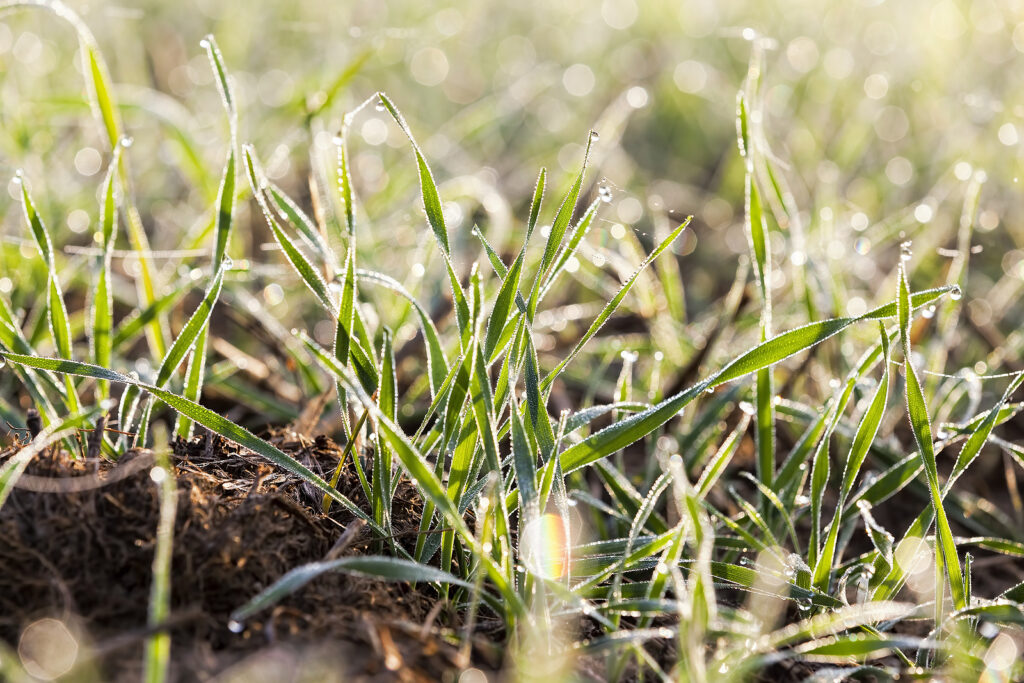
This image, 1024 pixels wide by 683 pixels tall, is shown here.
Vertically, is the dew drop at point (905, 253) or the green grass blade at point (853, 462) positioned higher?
the dew drop at point (905, 253)

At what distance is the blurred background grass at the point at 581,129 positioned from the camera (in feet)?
5.72

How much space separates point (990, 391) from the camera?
1621mm

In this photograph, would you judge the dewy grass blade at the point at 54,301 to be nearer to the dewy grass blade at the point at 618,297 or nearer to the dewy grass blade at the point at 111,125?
the dewy grass blade at the point at 111,125

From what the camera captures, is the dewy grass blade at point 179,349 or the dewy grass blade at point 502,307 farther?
the dewy grass blade at point 179,349

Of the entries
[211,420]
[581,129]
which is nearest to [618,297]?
[211,420]

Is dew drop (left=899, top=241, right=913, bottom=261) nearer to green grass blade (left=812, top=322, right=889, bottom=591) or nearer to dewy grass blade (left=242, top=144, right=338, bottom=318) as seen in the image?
green grass blade (left=812, top=322, right=889, bottom=591)

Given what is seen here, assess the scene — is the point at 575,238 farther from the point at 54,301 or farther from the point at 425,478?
the point at 54,301

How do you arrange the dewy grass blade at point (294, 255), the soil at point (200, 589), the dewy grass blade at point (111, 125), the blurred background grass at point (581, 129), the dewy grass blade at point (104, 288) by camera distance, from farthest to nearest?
the blurred background grass at point (581, 129)
the dewy grass blade at point (111, 125)
the dewy grass blade at point (104, 288)
the dewy grass blade at point (294, 255)
the soil at point (200, 589)

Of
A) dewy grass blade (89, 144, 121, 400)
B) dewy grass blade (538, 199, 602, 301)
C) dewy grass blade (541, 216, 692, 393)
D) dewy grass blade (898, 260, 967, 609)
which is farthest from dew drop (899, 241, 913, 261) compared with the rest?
dewy grass blade (89, 144, 121, 400)

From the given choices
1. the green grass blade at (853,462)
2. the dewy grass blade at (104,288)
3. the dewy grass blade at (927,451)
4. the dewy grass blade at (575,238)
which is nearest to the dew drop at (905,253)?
the dewy grass blade at (927,451)

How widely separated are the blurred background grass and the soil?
64 centimetres

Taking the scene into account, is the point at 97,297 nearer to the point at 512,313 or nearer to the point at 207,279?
the point at 207,279

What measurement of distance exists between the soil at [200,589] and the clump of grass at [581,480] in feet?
0.13

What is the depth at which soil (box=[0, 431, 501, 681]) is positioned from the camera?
0.75 metres
